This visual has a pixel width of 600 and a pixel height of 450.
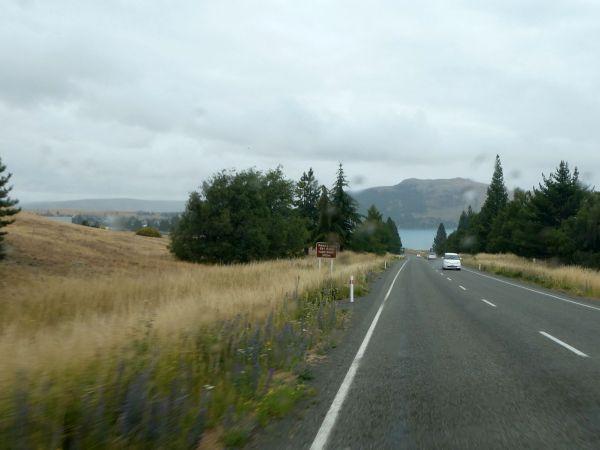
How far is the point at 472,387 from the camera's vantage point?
694cm

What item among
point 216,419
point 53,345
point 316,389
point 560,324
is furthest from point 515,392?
point 560,324

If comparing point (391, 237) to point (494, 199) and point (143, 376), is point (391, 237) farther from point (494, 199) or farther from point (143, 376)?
point (143, 376)

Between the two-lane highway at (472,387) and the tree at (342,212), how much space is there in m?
47.1

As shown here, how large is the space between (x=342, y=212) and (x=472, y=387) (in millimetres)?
54453

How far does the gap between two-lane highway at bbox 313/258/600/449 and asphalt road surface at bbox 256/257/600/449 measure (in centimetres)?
1

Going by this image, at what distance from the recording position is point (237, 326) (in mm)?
8398

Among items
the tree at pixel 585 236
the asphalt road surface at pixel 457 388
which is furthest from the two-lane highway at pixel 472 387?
the tree at pixel 585 236

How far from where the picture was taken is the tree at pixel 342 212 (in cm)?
6062

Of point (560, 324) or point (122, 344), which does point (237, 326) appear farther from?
point (560, 324)

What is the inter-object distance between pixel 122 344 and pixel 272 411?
205cm

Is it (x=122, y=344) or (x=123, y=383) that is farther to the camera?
(x=122, y=344)

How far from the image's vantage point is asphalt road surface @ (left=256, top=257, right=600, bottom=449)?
506 centimetres

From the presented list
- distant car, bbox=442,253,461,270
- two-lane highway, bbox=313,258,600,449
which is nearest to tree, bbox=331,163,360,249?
distant car, bbox=442,253,461,270

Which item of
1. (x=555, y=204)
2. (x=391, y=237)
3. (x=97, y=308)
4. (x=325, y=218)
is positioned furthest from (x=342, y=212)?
(x=391, y=237)
